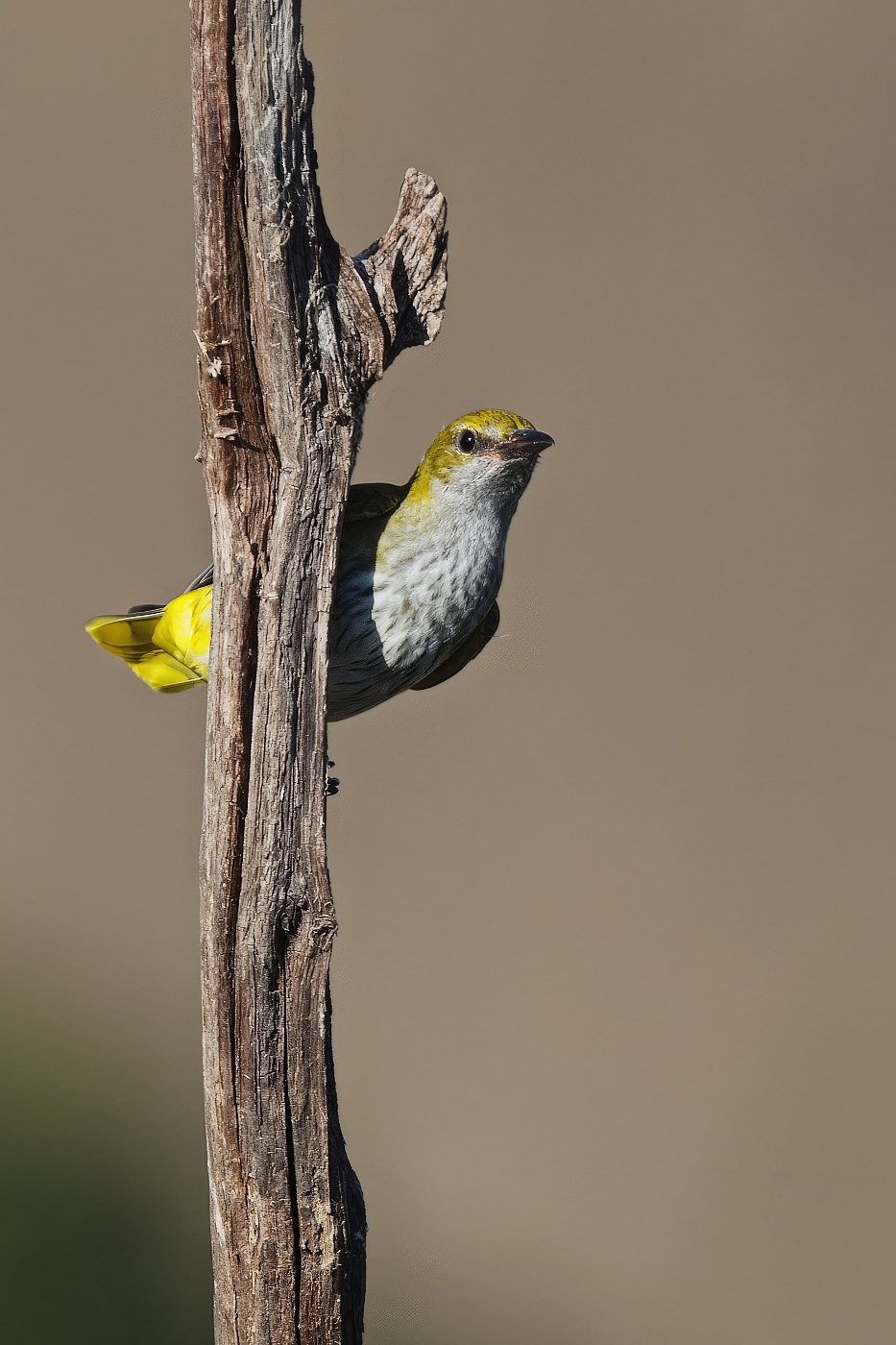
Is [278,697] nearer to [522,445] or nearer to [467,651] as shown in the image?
[522,445]

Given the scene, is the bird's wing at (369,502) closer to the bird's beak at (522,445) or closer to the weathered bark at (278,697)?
the bird's beak at (522,445)

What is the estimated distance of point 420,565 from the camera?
2469 mm

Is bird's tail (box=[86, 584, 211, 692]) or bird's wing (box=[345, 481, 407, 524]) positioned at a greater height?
bird's wing (box=[345, 481, 407, 524])

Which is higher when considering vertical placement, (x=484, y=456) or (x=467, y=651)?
(x=484, y=456)

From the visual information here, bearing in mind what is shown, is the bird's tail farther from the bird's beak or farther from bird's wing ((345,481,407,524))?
the bird's beak

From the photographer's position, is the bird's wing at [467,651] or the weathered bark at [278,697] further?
the bird's wing at [467,651]

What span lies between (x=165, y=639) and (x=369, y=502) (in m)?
0.66

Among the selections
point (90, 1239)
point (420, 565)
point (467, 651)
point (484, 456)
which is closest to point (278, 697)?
point (420, 565)

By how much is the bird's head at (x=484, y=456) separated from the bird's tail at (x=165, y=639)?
595 mm

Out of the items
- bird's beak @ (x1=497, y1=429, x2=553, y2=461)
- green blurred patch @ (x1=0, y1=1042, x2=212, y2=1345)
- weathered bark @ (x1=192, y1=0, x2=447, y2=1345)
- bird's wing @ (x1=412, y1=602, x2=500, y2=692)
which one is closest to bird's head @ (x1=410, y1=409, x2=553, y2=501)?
bird's beak @ (x1=497, y1=429, x2=553, y2=461)

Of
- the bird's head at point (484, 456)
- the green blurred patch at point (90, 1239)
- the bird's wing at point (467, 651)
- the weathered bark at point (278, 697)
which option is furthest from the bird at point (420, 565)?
the green blurred patch at point (90, 1239)

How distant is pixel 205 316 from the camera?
71.6 inches

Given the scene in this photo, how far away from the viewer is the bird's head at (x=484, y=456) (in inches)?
100

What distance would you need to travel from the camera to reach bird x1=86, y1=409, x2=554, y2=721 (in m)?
2.46
